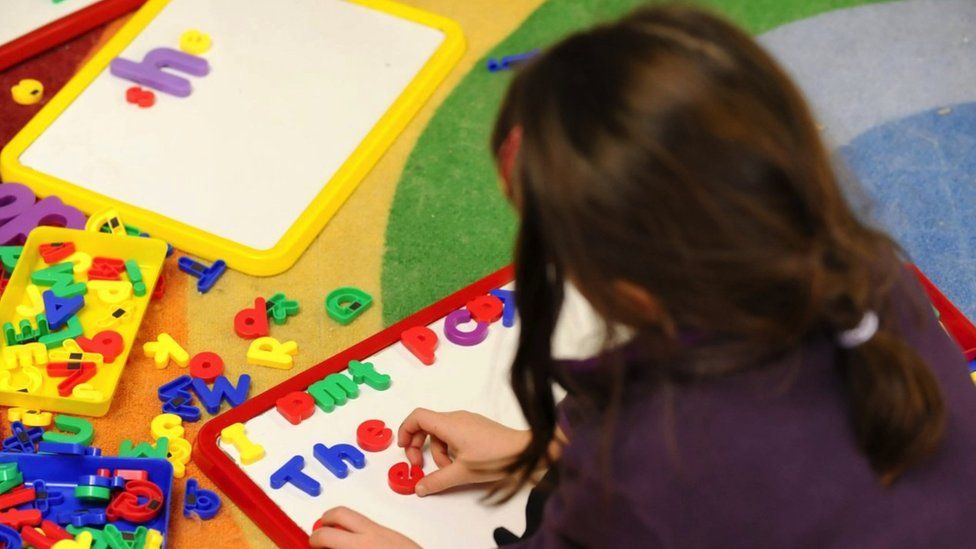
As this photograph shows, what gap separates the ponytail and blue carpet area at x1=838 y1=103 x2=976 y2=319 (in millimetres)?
559

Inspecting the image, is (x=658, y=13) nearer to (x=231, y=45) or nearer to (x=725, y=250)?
(x=725, y=250)

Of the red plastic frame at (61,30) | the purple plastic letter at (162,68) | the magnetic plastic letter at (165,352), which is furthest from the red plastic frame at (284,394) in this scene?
the red plastic frame at (61,30)

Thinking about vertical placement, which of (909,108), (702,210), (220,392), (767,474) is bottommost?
(220,392)

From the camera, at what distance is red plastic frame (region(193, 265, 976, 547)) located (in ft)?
3.12

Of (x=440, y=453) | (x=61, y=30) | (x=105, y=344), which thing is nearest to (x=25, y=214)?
(x=105, y=344)

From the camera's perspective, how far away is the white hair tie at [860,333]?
623 millimetres

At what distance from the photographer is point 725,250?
0.57 m

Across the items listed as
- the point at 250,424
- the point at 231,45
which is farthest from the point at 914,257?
the point at 231,45

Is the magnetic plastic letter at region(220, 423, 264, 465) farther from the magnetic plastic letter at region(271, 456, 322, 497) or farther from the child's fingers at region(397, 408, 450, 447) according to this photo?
the child's fingers at region(397, 408, 450, 447)

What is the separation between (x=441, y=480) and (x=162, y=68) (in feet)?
2.29

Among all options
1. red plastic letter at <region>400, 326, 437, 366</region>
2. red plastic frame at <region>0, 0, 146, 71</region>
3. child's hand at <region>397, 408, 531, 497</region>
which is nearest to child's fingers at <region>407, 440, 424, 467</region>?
child's hand at <region>397, 408, 531, 497</region>

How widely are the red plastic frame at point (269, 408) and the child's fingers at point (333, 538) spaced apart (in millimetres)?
34

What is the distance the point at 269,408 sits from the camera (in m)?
1.02

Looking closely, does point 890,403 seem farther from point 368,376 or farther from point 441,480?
point 368,376
